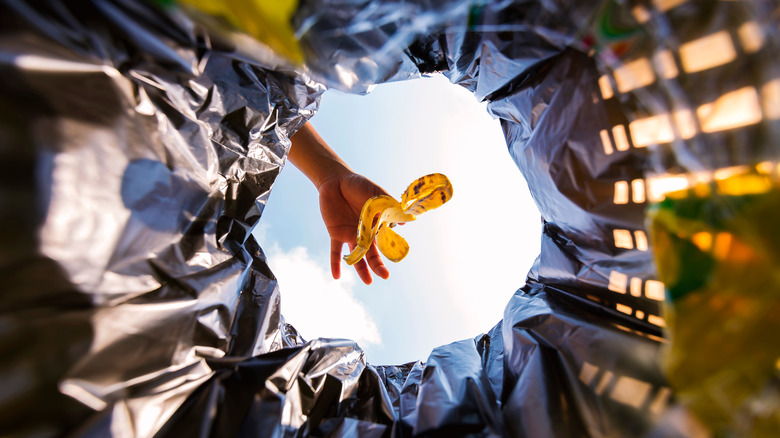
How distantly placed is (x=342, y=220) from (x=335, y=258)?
0.16 meters

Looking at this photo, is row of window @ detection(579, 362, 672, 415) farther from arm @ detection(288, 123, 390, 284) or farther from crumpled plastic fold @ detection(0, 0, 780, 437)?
arm @ detection(288, 123, 390, 284)

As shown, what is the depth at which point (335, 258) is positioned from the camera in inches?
48.5

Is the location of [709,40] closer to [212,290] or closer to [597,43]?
[597,43]

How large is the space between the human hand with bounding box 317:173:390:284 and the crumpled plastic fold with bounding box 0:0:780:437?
430 millimetres

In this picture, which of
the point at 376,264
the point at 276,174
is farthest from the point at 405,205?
the point at 376,264

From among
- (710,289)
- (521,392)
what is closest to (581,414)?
(521,392)

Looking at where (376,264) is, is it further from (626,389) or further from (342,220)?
(626,389)

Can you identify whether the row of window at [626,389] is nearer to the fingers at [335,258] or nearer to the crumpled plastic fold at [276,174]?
the crumpled plastic fold at [276,174]

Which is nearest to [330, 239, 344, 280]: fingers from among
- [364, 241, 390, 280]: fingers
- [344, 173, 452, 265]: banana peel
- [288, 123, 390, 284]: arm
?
[288, 123, 390, 284]: arm

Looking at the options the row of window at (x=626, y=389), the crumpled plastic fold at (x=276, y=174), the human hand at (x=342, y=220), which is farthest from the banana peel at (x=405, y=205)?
the row of window at (x=626, y=389)

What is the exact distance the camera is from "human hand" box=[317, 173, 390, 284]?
1157 millimetres

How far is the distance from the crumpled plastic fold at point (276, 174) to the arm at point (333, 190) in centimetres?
44

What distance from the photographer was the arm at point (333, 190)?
1161 millimetres

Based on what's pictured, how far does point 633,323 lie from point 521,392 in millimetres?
222
